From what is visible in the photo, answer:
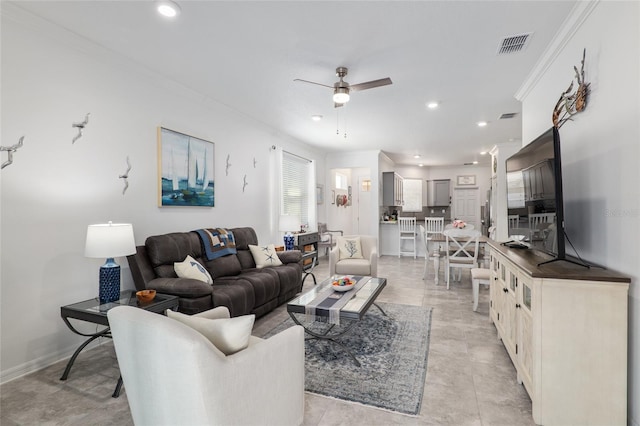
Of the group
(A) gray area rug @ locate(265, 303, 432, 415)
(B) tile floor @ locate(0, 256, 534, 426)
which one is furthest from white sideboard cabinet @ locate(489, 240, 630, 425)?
(A) gray area rug @ locate(265, 303, 432, 415)

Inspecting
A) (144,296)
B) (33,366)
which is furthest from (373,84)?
(33,366)

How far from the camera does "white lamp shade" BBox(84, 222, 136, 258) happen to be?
94.7 inches

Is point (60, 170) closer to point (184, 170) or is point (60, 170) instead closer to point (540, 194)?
point (184, 170)

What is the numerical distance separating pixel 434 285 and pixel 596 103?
11.7ft

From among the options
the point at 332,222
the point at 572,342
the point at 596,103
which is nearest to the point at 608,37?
the point at 596,103

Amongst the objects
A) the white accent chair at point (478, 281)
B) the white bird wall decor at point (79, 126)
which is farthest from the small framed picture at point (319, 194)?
the white bird wall decor at point (79, 126)

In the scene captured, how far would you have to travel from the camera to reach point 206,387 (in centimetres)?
121

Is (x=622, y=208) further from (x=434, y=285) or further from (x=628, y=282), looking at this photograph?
(x=434, y=285)

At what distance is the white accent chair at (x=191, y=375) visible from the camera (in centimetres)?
121

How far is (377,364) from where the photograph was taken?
254 centimetres

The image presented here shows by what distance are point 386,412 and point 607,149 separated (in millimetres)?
2240

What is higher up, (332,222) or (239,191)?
(239,191)

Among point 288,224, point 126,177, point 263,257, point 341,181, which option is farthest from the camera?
point 341,181

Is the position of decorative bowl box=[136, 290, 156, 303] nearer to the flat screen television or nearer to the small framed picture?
the flat screen television
